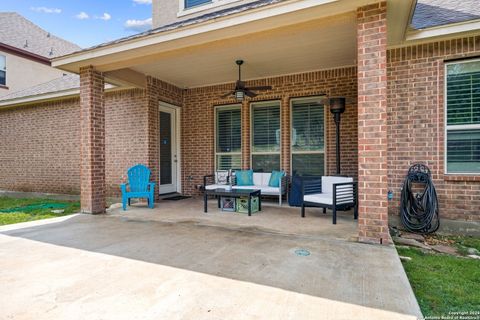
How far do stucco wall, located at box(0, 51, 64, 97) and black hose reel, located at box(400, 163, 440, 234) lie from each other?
46.5 feet

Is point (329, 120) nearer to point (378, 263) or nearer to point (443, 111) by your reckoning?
point (443, 111)

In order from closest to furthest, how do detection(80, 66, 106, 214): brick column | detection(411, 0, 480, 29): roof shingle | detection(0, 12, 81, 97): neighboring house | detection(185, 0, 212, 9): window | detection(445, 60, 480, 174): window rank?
detection(411, 0, 480, 29): roof shingle, detection(445, 60, 480, 174): window, detection(80, 66, 106, 214): brick column, detection(185, 0, 212, 9): window, detection(0, 12, 81, 97): neighboring house

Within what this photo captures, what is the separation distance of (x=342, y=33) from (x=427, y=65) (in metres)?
1.51

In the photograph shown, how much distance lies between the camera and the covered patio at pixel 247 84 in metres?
3.35

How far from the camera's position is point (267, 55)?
5453 mm

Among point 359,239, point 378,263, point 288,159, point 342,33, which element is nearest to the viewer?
point 378,263

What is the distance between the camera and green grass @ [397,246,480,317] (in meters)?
2.13

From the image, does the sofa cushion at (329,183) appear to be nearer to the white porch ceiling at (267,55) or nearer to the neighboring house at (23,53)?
the white porch ceiling at (267,55)

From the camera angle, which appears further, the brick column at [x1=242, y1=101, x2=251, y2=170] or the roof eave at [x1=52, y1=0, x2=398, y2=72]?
the brick column at [x1=242, y1=101, x2=251, y2=170]

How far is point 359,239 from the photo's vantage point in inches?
135

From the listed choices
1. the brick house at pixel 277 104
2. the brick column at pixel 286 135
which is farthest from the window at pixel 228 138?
the brick column at pixel 286 135

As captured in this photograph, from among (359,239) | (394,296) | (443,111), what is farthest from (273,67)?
(394,296)

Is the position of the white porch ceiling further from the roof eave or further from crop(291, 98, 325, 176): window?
crop(291, 98, 325, 176): window

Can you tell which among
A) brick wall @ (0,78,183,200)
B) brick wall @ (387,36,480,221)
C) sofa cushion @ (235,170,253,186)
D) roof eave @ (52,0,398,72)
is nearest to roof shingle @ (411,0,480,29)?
brick wall @ (387,36,480,221)
